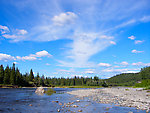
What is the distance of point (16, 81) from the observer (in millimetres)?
126562

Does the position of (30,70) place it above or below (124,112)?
above

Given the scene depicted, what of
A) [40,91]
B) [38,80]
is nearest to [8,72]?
[38,80]

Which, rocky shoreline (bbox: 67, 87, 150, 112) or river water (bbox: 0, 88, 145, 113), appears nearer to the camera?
river water (bbox: 0, 88, 145, 113)

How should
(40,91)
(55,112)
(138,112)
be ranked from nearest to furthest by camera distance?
1. (138,112)
2. (55,112)
3. (40,91)

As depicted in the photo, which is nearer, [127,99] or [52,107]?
[52,107]

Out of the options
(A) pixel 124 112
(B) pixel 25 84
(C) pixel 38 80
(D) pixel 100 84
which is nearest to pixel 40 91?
(A) pixel 124 112

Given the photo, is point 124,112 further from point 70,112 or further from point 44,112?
point 44,112

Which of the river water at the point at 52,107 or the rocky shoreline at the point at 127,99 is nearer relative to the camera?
the river water at the point at 52,107

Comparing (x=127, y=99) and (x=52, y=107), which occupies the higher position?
(x=52, y=107)

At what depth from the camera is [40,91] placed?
5331 centimetres

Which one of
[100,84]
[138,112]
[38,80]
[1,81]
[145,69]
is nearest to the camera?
[138,112]

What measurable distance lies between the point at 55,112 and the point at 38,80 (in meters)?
155

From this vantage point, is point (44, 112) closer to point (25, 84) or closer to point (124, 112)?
point (124, 112)

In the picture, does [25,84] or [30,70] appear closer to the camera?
[25,84]
